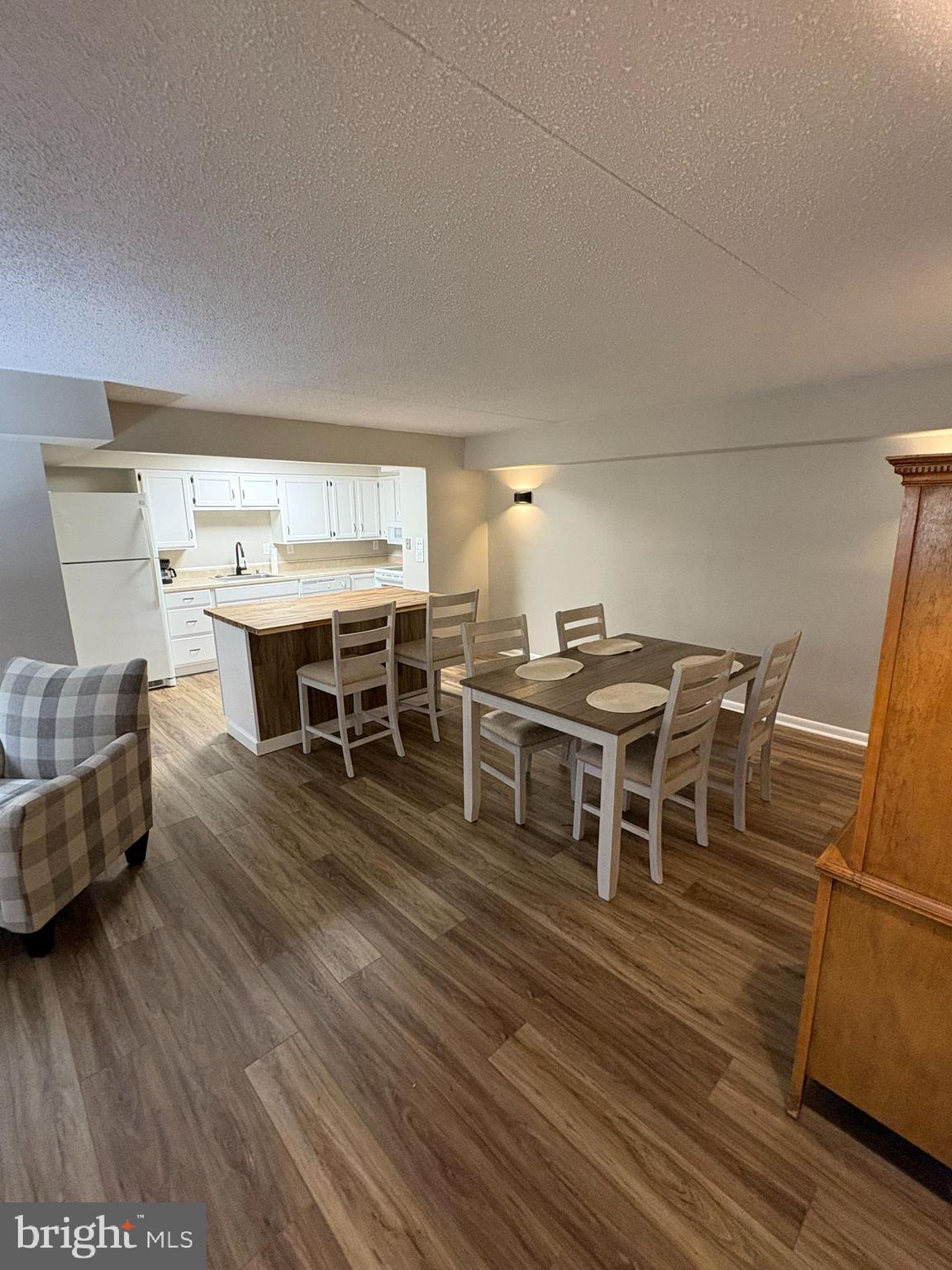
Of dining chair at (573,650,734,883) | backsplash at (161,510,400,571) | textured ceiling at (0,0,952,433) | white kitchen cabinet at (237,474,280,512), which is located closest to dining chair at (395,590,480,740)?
dining chair at (573,650,734,883)

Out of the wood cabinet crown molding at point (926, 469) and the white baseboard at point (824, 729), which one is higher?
the wood cabinet crown molding at point (926, 469)

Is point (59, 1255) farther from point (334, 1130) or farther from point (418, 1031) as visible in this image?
point (418, 1031)

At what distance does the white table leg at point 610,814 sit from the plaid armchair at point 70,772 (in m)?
1.99

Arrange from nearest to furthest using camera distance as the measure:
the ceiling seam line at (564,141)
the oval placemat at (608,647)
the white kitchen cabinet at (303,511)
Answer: the ceiling seam line at (564,141)
the oval placemat at (608,647)
the white kitchen cabinet at (303,511)

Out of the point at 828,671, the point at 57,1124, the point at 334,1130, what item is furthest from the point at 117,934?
the point at 828,671

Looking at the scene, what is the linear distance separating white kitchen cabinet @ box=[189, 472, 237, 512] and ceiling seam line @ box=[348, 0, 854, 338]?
511 cm

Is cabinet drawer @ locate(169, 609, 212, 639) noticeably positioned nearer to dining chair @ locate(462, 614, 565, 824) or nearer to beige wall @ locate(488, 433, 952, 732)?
dining chair @ locate(462, 614, 565, 824)

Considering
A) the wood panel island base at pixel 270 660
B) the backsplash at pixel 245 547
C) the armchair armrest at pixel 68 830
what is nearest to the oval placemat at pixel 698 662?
the wood panel island base at pixel 270 660

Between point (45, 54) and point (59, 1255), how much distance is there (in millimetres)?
2247

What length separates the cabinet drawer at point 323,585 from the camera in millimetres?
6105

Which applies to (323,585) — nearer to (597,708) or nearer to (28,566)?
(28,566)

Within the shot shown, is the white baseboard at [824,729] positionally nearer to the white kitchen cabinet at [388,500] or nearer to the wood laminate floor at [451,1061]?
the wood laminate floor at [451,1061]

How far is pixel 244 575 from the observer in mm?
5863

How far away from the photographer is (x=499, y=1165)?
130cm
